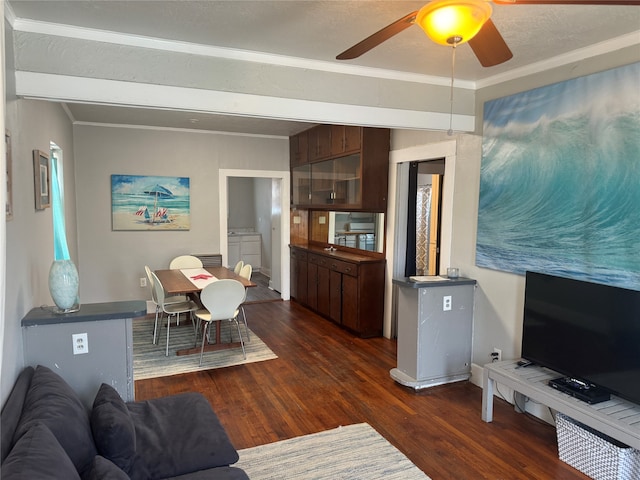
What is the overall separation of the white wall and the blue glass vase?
359 cm

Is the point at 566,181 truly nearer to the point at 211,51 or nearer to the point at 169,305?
the point at 211,51

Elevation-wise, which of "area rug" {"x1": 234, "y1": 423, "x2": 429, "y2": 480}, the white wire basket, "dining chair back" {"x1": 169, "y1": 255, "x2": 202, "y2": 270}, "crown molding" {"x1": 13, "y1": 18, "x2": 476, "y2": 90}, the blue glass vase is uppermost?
"crown molding" {"x1": 13, "y1": 18, "x2": 476, "y2": 90}

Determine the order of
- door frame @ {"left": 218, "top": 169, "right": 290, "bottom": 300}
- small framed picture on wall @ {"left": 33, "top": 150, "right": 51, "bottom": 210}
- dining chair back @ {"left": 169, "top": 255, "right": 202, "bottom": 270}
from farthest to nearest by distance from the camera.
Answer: door frame @ {"left": 218, "top": 169, "right": 290, "bottom": 300} < dining chair back @ {"left": 169, "top": 255, "right": 202, "bottom": 270} < small framed picture on wall @ {"left": 33, "top": 150, "right": 51, "bottom": 210}

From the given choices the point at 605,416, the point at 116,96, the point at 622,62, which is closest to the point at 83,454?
the point at 116,96

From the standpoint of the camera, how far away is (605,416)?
2.25 meters

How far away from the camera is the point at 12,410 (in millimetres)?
1655

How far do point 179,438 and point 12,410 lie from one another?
28.1 inches

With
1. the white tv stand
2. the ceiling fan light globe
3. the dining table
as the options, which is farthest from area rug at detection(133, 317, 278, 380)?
the ceiling fan light globe

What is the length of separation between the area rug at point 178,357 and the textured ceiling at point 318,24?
9.14ft

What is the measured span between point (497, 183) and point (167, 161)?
4355 mm

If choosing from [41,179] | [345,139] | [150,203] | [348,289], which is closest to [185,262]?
[150,203]

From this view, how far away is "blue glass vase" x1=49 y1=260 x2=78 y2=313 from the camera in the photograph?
88.7 inches

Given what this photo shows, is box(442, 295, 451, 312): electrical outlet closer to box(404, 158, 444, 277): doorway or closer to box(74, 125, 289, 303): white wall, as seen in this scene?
box(404, 158, 444, 277): doorway

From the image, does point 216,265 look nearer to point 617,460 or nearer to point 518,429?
point 518,429
